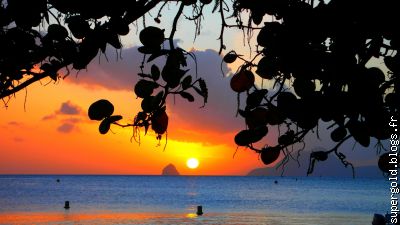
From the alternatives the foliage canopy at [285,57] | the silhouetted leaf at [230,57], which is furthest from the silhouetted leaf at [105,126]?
the silhouetted leaf at [230,57]

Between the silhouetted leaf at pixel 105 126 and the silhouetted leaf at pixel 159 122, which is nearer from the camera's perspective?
the silhouetted leaf at pixel 105 126

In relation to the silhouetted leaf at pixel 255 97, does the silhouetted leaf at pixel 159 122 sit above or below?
below

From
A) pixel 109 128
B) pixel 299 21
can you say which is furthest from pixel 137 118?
pixel 299 21

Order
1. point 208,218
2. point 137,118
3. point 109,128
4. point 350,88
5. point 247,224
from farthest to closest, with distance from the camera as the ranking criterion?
point 208,218, point 247,224, point 137,118, point 109,128, point 350,88

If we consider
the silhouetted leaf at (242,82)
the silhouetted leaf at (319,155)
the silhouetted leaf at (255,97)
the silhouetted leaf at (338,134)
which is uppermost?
the silhouetted leaf at (242,82)

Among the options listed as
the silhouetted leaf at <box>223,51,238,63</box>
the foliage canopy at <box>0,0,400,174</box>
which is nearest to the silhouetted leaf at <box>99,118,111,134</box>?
the foliage canopy at <box>0,0,400,174</box>

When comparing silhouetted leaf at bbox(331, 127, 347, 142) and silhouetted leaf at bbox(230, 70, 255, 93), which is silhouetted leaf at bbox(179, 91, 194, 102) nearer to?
silhouetted leaf at bbox(230, 70, 255, 93)

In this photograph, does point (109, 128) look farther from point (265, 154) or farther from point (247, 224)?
point (247, 224)

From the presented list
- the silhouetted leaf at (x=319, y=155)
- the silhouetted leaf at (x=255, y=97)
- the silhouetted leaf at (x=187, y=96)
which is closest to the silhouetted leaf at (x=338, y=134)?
the silhouetted leaf at (x=319, y=155)

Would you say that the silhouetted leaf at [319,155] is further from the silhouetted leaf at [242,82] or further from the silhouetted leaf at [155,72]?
the silhouetted leaf at [155,72]

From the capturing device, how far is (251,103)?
1797 mm

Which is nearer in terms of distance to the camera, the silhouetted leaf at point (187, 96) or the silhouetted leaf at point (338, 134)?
the silhouetted leaf at point (187, 96)

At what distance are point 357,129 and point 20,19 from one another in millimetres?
1039

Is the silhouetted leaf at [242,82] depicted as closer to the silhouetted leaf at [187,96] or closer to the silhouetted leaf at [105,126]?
the silhouetted leaf at [187,96]
